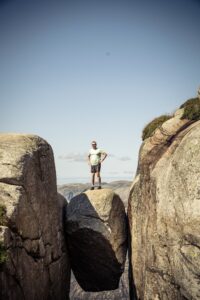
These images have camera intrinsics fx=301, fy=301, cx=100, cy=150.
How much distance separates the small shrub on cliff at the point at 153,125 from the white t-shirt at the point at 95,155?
11.7 feet

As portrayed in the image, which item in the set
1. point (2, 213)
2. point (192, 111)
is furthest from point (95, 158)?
point (2, 213)

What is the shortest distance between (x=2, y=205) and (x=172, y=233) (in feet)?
26.5

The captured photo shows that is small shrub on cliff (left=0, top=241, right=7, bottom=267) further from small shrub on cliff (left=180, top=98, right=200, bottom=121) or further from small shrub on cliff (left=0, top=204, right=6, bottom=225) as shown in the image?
small shrub on cliff (left=180, top=98, right=200, bottom=121)

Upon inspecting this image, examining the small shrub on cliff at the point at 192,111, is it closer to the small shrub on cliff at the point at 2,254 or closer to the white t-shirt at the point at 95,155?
the white t-shirt at the point at 95,155

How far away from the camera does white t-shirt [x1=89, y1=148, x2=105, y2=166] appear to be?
21.2m

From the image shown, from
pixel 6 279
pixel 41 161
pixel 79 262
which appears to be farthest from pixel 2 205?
pixel 79 262

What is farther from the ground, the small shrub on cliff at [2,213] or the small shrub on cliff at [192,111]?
the small shrub on cliff at [192,111]

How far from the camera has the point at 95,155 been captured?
21.1m

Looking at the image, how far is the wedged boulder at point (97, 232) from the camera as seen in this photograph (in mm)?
20250

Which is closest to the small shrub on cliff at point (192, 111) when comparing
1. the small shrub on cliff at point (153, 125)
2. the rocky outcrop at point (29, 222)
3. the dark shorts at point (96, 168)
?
the small shrub on cliff at point (153, 125)

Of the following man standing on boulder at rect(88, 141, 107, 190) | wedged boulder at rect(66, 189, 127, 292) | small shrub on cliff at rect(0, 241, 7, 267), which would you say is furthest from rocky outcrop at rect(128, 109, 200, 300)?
small shrub on cliff at rect(0, 241, 7, 267)

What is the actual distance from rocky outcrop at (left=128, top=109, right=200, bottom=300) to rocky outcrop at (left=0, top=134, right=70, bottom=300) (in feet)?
17.4

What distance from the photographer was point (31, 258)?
564 inches

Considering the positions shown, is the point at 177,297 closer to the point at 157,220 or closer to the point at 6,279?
the point at 157,220
